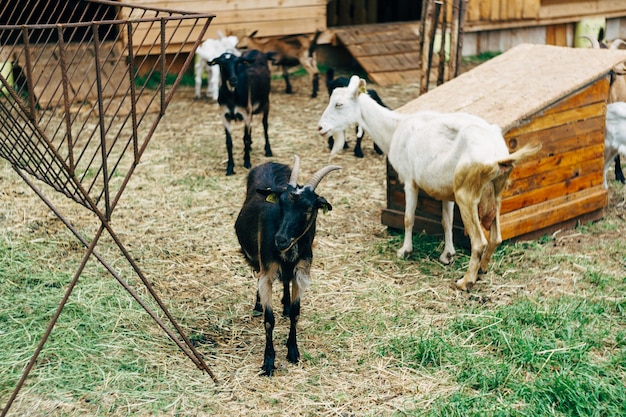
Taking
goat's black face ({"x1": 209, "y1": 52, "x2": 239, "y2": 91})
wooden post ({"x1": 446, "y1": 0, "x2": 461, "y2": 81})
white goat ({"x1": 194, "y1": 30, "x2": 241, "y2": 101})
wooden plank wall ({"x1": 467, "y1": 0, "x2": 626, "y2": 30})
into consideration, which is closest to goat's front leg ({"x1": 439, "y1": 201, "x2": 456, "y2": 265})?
wooden post ({"x1": 446, "y1": 0, "x2": 461, "y2": 81})

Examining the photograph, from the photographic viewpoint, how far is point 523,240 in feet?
22.2

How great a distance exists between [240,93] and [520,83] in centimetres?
344

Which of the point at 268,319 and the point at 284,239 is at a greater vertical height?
the point at 284,239

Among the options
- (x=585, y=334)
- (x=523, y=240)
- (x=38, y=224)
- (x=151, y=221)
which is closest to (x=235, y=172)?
(x=151, y=221)

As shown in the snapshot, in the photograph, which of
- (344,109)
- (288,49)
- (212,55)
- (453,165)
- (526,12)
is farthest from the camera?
(526,12)

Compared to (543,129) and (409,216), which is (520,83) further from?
(409,216)

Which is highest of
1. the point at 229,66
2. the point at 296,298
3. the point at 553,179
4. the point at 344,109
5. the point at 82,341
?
the point at 229,66

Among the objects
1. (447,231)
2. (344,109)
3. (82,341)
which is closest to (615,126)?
(447,231)

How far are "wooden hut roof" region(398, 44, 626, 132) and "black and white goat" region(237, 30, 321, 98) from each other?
549 centimetres

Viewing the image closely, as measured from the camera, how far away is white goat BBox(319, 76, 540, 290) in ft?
18.5

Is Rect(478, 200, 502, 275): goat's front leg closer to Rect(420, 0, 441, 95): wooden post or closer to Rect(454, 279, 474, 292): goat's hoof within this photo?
Rect(454, 279, 474, 292): goat's hoof

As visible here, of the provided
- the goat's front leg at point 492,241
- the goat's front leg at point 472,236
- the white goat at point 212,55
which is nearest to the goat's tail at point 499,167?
the goat's front leg at point 472,236

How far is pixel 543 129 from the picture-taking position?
263 inches

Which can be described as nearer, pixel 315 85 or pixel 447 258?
pixel 447 258
